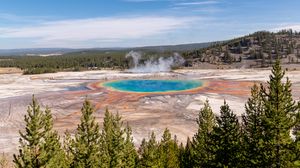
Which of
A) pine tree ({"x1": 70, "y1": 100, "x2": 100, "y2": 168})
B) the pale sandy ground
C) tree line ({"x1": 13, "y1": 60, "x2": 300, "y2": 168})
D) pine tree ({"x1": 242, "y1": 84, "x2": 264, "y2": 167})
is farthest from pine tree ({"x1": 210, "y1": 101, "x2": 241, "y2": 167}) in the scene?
the pale sandy ground

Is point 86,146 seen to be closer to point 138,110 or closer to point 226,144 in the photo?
point 226,144

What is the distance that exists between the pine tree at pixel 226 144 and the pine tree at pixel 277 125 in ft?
8.03

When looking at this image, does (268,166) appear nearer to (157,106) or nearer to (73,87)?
(157,106)

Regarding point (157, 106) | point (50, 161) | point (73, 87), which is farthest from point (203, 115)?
point (73, 87)

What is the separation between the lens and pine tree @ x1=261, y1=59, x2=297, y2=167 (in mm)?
22266

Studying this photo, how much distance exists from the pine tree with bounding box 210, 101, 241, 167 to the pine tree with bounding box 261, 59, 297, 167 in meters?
2.45

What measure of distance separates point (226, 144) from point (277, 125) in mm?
4033

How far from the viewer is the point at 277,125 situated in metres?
22.2

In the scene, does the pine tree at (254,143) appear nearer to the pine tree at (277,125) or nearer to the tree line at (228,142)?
the tree line at (228,142)

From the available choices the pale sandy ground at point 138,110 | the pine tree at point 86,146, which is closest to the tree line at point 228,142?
the pine tree at point 86,146

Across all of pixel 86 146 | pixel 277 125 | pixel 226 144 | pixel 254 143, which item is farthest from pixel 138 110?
pixel 277 125

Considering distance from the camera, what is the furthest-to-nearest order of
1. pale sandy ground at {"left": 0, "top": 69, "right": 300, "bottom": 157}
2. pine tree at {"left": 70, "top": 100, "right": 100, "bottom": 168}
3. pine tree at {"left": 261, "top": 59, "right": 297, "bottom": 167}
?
pale sandy ground at {"left": 0, "top": 69, "right": 300, "bottom": 157}, pine tree at {"left": 70, "top": 100, "right": 100, "bottom": 168}, pine tree at {"left": 261, "top": 59, "right": 297, "bottom": 167}

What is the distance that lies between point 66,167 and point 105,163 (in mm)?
3220

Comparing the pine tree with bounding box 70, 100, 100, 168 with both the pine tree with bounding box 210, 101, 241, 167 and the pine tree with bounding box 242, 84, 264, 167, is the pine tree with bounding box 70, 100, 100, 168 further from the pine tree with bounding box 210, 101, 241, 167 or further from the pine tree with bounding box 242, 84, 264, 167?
the pine tree with bounding box 242, 84, 264, 167
